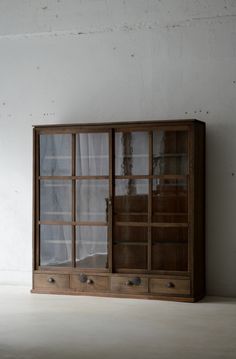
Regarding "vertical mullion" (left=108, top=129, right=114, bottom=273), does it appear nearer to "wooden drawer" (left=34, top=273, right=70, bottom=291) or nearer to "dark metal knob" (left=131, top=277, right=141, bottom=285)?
"dark metal knob" (left=131, top=277, right=141, bottom=285)

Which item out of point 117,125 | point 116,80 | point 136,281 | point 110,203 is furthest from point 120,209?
point 116,80

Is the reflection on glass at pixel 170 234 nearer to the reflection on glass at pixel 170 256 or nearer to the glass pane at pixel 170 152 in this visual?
the reflection on glass at pixel 170 256

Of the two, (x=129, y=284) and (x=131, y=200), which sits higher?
(x=131, y=200)

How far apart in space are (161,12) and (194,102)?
0.98 m

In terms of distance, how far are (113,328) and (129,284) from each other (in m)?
1.38

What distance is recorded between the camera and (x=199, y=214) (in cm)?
681

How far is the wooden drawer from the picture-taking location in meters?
7.05

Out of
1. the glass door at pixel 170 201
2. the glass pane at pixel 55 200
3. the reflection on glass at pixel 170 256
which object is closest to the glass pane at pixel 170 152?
the glass door at pixel 170 201

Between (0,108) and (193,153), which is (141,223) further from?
(0,108)

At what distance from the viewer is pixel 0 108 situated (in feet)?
26.0

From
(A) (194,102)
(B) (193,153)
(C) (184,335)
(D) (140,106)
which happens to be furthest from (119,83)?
(C) (184,335)

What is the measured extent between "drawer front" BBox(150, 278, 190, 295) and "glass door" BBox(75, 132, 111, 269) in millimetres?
530

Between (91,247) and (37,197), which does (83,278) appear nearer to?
(91,247)

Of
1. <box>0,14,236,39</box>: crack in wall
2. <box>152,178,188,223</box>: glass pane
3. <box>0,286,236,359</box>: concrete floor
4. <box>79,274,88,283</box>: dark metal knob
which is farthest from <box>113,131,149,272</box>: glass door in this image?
<box>0,14,236,39</box>: crack in wall
